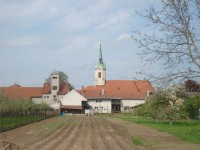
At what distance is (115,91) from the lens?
11912 cm

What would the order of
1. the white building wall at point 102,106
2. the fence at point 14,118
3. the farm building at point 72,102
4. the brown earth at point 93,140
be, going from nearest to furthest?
the brown earth at point 93,140 → the fence at point 14,118 → the farm building at point 72,102 → the white building wall at point 102,106

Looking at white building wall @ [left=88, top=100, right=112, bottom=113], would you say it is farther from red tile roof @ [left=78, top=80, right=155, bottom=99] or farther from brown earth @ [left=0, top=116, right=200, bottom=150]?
brown earth @ [left=0, top=116, right=200, bottom=150]

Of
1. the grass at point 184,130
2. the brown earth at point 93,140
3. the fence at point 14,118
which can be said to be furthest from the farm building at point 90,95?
the brown earth at point 93,140

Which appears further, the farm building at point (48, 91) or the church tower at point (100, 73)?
the church tower at point (100, 73)

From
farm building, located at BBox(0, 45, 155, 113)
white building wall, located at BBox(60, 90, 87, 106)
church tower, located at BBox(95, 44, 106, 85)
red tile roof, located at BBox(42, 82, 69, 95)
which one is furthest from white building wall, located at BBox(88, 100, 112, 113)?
church tower, located at BBox(95, 44, 106, 85)

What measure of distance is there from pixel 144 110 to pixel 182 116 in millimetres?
7296

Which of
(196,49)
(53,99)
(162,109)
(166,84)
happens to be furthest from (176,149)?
(53,99)

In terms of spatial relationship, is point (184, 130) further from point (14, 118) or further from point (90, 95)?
point (90, 95)

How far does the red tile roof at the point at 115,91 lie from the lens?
114188 mm

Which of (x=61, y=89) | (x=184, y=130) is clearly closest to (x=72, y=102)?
(x=61, y=89)

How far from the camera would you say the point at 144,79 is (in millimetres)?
19391

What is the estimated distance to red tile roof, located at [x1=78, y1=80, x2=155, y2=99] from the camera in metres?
114

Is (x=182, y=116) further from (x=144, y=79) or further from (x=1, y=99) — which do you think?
(x=144, y=79)

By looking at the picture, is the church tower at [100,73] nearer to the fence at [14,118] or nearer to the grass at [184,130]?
→ the fence at [14,118]
